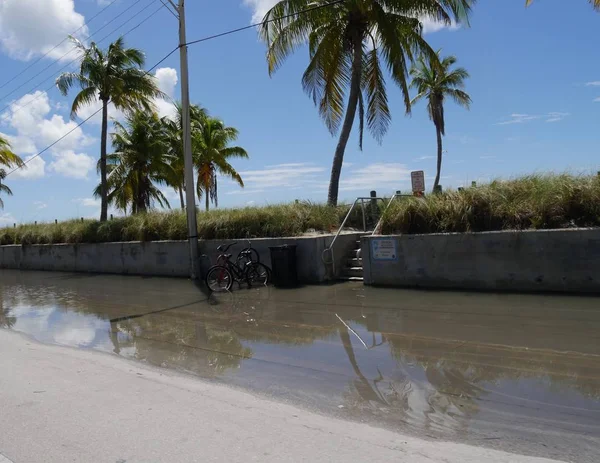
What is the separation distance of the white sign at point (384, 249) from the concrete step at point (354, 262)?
4.78 ft

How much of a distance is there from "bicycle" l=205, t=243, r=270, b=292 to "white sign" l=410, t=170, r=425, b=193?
4527mm

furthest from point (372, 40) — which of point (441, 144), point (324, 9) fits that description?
point (441, 144)

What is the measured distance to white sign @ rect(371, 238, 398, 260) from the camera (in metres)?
12.5

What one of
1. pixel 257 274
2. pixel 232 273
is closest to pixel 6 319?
pixel 232 273

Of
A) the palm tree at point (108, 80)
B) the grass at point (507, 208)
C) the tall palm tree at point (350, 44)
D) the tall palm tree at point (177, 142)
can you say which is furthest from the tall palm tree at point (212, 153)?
the grass at point (507, 208)

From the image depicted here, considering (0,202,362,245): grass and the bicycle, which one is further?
(0,202,362,245): grass

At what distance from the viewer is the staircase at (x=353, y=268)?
14039mm

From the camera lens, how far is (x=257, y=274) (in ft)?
47.9

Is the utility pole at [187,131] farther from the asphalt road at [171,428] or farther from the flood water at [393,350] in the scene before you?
the asphalt road at [171,428]

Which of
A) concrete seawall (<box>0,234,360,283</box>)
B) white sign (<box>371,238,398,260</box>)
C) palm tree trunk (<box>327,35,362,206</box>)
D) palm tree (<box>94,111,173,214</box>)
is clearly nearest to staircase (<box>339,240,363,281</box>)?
concrete seawall (<box>0,234,360,283</box>)

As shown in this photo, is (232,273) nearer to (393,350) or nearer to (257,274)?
(257,274)

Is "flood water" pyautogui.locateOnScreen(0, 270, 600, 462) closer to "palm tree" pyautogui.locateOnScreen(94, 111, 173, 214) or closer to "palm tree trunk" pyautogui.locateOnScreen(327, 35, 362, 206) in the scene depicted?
"palm tree trunk" pyautogui.locateOnScreen(327, 35, 362, 206)

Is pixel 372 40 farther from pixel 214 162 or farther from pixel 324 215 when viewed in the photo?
pixel 214 162

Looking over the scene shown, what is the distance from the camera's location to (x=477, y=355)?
262 inches
